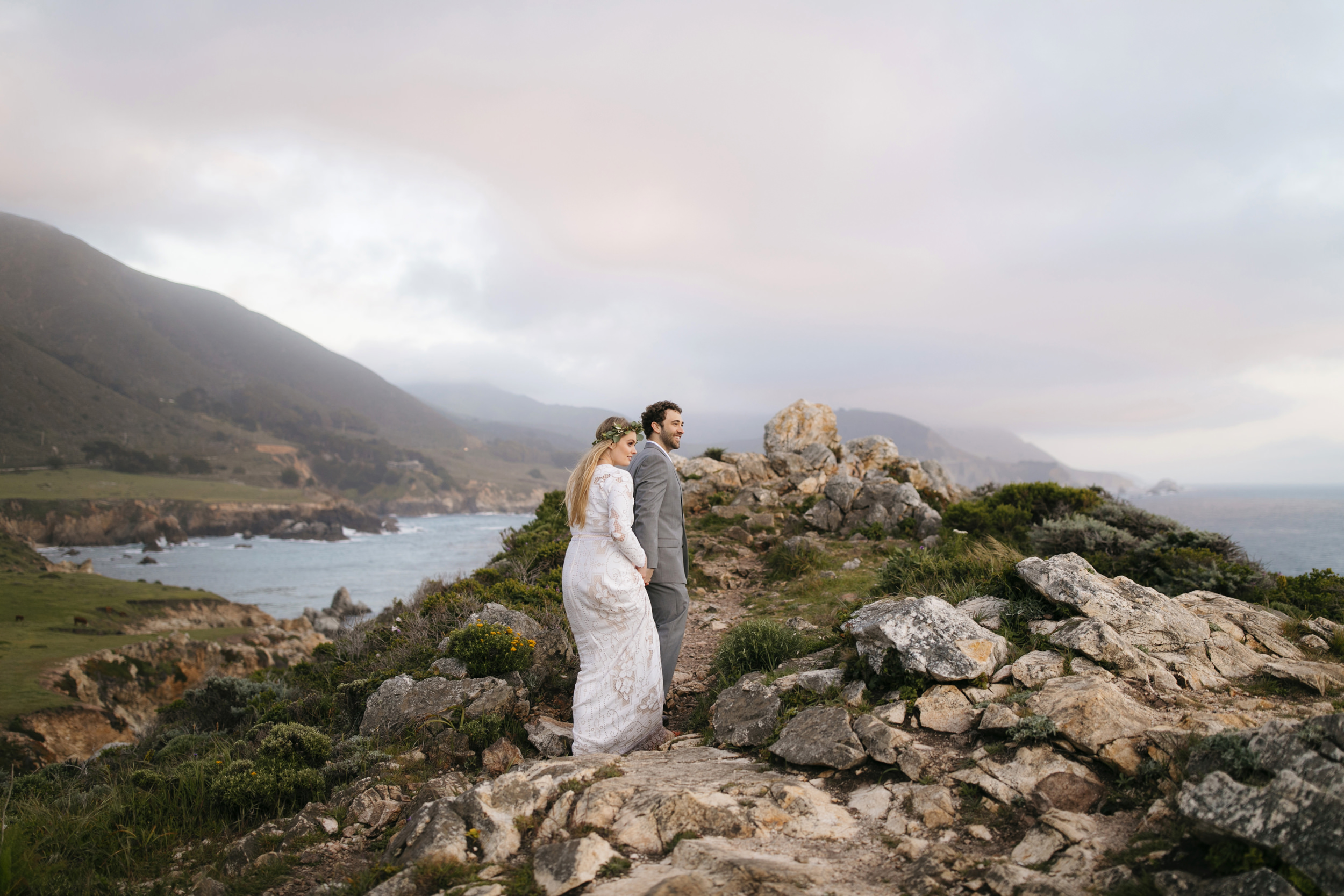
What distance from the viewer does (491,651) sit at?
755 cm

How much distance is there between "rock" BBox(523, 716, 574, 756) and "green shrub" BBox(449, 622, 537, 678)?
3.25 feet

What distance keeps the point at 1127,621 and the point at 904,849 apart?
3.98m

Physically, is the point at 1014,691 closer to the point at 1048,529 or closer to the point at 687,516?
the point at 1048,529

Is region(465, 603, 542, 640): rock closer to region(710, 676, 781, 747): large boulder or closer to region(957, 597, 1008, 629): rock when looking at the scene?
region(710, 676, 781, 747): large boulder

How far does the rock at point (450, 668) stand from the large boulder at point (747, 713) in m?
3.31

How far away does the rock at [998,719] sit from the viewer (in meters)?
4.55

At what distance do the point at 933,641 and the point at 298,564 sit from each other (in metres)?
91.6

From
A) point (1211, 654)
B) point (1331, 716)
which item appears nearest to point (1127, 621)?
point (1211, 654)

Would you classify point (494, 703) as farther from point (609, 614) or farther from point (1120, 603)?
point (1120, 603)

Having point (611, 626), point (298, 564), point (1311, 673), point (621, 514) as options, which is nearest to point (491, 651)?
point (611, 626)

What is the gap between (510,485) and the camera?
518 ft

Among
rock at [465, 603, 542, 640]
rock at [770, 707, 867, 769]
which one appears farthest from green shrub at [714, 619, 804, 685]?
rock at [465, 603, 542, 640]

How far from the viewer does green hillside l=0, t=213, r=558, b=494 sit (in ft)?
251

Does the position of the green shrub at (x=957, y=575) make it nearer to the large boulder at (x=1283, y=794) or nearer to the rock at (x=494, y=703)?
the large boulder at (x=1283, y=794)
